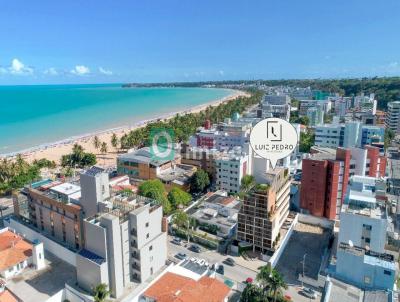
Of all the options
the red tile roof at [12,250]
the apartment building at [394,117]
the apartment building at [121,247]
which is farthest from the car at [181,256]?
the apartment building at [394,117]

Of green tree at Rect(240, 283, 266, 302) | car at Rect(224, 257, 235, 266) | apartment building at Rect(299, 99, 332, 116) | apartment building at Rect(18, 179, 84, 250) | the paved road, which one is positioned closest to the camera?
green tree at Rect(240, 283, 266, 302)

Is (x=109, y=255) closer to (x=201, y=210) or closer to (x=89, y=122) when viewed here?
(x=201, y=210)

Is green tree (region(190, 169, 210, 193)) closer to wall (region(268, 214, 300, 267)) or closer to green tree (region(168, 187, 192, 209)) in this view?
green tree (region(168, 187, 192, 209))

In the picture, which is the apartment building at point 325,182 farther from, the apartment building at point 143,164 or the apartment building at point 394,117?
the apartment building at point 394,117

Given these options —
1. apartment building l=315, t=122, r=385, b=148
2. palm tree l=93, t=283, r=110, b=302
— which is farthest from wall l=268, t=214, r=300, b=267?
apartment building l=315, t=122, r=385, b=148

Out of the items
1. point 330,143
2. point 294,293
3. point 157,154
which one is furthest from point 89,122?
point 294,293

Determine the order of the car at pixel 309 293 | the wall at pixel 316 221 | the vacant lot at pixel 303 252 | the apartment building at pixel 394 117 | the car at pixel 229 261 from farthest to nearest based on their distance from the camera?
1. the apartment building at pixel 394 117
2. the wall at pixel 316 221
3. the car at pixel 229 261
4. the vacant lot at pixel 303 252
5. the car at pixel 309 293
